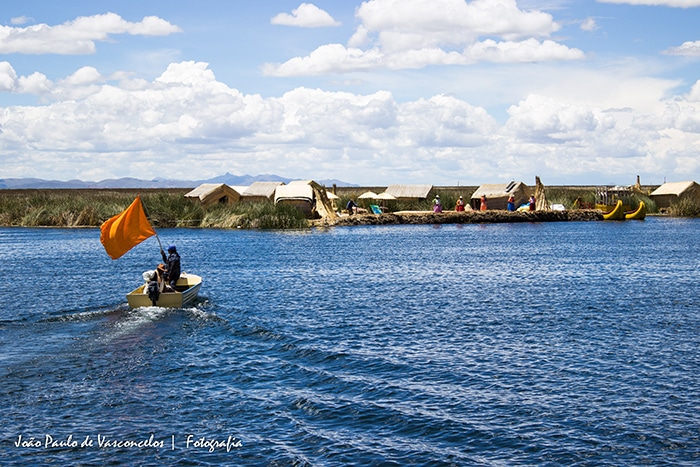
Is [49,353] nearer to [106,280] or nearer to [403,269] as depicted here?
[106,280]

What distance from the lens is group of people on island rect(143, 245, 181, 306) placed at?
25203mm

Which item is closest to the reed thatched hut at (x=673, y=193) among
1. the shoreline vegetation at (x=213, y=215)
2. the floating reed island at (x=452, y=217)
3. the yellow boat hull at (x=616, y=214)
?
the yellow boat hull at (x=616, y=214)

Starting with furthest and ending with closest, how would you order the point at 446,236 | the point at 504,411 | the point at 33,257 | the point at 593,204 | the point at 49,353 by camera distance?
the point at 593,204
the point at 446,236
the point at 33,257
the point at 49,353
the point at 504,411

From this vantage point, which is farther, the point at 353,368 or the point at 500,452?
the point at 353,368

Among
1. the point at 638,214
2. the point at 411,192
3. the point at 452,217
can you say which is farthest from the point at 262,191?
the point at 638,214

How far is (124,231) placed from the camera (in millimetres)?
27172

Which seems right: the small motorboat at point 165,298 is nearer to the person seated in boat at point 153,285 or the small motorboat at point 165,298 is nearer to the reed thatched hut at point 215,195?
the person seated in boat at point 153,285

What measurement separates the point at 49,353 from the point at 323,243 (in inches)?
1381

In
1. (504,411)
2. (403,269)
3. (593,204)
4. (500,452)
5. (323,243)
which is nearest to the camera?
(500,452)

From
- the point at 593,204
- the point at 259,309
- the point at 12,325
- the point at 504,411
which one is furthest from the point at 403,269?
the point at 593,204

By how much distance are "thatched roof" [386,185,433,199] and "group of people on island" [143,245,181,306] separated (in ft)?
188

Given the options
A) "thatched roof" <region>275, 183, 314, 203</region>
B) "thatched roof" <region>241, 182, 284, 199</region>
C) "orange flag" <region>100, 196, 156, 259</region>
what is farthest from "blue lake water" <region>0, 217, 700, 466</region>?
"thatched roof" <region>241, 182, 284, 199</region>

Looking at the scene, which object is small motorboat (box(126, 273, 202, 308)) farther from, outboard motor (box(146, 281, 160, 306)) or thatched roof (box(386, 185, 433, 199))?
thatched roof (box(386, 185, 433, 199))

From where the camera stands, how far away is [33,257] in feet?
146
